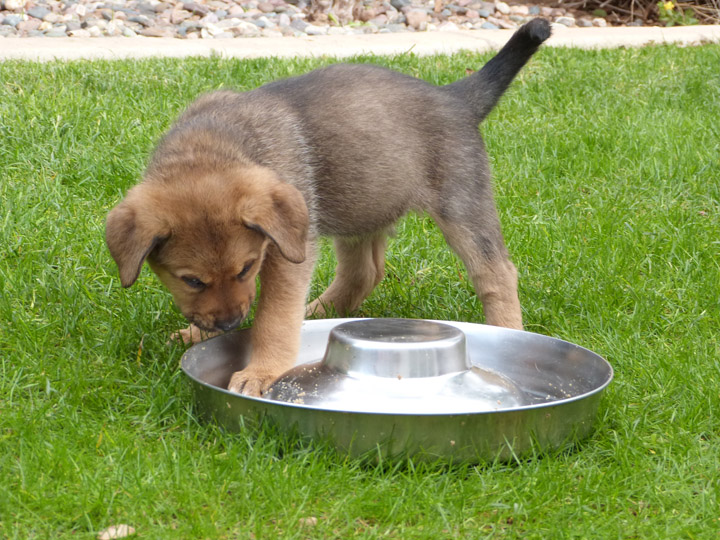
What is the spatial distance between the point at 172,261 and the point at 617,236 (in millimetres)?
→ 2618

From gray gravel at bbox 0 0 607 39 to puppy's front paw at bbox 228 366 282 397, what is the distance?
6.83 metres

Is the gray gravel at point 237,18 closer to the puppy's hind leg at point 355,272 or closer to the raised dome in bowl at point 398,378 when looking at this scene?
the puppy's hind leg at point 355,272

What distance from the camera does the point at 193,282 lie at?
3.08 m

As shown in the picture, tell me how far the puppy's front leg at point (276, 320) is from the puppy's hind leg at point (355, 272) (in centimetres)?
81

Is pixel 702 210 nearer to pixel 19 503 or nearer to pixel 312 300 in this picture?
pixel 312 300

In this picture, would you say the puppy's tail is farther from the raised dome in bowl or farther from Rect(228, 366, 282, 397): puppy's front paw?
Rect(228, 366, 282, 397): puppy's front paw

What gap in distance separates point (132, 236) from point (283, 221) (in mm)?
481

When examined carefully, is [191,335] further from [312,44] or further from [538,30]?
[312,44]

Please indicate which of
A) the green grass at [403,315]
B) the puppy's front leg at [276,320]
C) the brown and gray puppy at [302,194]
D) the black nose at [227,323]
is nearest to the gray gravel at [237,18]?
the green grass at [403,315]

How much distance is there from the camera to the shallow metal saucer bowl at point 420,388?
2721mm

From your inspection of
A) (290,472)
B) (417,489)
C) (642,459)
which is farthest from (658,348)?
(290,472)

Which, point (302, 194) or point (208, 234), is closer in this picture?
point (208, 234)

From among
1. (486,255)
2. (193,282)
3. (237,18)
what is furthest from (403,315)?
(237,18)

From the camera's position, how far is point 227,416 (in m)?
2.88
